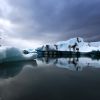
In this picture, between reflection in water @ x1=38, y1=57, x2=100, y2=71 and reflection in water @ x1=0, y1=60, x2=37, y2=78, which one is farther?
reflection in water @ x1=38, y1=57, x2=100, y2=71

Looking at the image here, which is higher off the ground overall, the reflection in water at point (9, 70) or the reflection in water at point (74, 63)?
the reflection in water at point (9, 70)

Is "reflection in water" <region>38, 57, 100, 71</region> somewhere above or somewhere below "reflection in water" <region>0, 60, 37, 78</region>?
below

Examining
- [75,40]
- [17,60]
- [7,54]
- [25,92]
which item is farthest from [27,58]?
[75,40]

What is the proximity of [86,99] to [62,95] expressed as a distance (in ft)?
3.09

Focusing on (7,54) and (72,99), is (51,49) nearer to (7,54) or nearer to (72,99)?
(7,54)

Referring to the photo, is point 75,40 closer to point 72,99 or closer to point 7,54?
point 7,54

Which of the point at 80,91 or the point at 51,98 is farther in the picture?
the point at 80,91

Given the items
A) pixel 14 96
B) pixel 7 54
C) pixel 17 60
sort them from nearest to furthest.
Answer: pixel 14 96, pixel 7 54, pixel 17 60

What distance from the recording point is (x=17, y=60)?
2198 centimetres

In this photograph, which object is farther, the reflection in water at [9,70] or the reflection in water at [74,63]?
the reflection in water at [74,63]

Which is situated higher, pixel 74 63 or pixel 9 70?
pixel 9 70

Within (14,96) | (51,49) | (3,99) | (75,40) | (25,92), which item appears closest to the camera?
(3,99)

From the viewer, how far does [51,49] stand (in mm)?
82625

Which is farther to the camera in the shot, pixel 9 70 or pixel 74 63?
pixel 74 63
